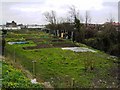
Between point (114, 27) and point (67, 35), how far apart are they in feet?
36.9

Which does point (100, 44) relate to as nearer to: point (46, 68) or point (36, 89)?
point (46, 68)

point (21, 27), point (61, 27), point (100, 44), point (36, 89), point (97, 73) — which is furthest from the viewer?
point (21, 27)

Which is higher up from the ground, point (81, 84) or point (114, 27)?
point (114, 27)

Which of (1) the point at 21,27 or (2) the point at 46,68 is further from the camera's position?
(1) the point at 21,27

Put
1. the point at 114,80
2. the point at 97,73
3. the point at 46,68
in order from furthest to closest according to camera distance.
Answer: the point at 46,68
the point at 97,73
the point at 114,80

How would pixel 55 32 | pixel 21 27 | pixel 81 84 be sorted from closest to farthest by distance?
pixel 81 84
pixel 55 32
pixel 21 27

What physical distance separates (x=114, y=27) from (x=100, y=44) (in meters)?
1.80

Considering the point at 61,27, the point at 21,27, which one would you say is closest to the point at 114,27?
the point at 61,27

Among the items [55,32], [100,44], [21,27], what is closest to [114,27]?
[100,44]

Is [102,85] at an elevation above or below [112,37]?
below

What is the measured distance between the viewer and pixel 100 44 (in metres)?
15.8

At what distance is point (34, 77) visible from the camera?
831cm

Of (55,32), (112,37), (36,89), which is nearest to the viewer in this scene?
(36,89)

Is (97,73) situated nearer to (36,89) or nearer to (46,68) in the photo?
(46,68)
